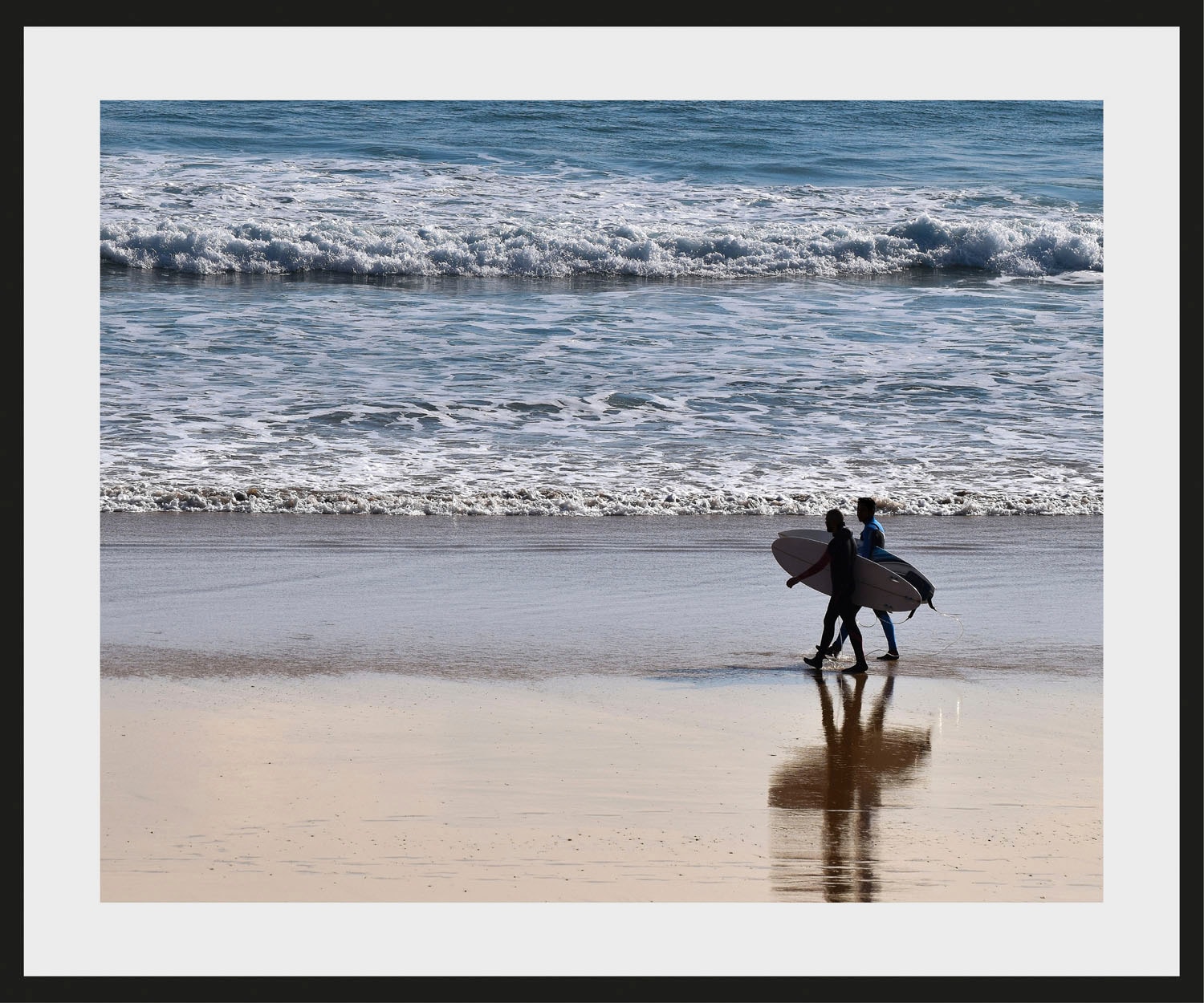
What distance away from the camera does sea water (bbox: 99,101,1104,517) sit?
11.7 meters

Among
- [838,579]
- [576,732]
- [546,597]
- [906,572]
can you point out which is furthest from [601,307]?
[576,732]

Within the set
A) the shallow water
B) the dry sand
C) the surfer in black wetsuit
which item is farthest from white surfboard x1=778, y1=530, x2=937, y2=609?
the dry sand

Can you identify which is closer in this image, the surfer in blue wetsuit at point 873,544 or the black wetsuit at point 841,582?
the black wetsuit at point 841,582

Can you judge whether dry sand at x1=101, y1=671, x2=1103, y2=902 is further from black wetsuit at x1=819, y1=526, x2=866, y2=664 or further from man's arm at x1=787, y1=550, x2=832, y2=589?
man's arm at x1=787, y1=550, x2=832, y2=589

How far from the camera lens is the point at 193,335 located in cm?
1517

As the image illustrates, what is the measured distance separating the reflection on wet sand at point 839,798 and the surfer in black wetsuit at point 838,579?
635 millimetres

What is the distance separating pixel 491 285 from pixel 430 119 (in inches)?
188

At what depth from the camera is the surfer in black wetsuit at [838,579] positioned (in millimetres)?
6699

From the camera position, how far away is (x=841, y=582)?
271 inches

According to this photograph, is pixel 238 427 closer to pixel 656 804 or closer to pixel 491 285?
pixel 491 285

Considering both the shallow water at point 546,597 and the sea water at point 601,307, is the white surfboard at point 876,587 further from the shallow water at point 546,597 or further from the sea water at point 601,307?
the sea water at point 601,307

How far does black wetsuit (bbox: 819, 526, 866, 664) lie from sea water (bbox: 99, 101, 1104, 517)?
12.5ft

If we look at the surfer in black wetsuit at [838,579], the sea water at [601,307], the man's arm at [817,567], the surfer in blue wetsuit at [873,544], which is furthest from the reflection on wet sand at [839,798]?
the sea water at [601,307]

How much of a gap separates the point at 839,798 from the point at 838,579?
244 centimetres
